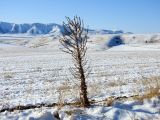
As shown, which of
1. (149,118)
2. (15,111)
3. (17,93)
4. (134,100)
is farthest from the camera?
(17,93)

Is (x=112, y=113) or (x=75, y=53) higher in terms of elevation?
(x=75, y=53)

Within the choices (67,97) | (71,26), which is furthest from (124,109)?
(67,97)

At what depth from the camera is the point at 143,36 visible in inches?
5162

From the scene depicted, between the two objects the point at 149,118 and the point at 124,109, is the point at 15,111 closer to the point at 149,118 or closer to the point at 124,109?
the point at 124,109

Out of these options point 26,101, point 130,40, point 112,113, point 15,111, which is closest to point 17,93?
point 26,101

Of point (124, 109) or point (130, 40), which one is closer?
point (124, 109)

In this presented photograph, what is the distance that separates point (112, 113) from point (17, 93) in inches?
291

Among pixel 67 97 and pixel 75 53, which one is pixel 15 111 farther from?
pixel 67 97

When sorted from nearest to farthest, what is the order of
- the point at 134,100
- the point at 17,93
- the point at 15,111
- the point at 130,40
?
the point at 15,111, the point at 134,100, the point at 17,93, the point at 130,40

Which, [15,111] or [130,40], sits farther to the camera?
[130,40]

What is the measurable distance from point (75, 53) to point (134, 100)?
1.81 m

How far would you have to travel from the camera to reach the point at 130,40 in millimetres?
126250

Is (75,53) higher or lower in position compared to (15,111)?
higher

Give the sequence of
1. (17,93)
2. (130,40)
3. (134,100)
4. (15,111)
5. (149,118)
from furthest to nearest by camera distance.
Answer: (130,40) → (17,93) → (134,100) → (15,111) → (149,118)
